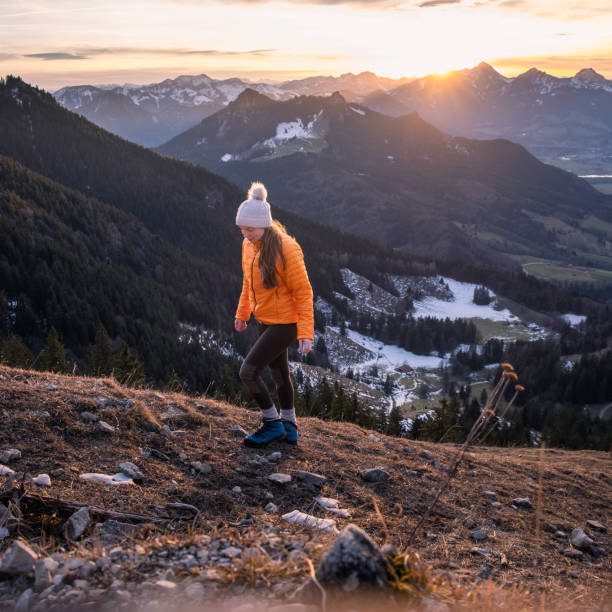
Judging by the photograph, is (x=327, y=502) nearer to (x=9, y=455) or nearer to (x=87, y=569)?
(x=87, y=569)

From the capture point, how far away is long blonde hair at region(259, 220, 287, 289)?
7172 mm

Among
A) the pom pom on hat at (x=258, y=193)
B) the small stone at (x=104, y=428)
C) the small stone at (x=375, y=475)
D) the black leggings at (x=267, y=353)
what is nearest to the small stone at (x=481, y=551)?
the small stone at (x=375, y=475)

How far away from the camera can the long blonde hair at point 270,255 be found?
7.17 m

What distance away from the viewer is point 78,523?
4.94 metres

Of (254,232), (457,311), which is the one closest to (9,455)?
(254,232)

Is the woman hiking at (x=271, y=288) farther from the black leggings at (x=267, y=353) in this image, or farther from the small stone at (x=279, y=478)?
the small stone at (x=279, y=478)

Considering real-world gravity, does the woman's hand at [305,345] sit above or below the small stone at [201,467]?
above

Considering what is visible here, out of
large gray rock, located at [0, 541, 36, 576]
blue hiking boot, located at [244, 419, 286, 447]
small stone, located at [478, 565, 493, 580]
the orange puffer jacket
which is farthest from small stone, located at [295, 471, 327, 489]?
large gray rock, located at [0, 541, 36, 576]

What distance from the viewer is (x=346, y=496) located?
7145 millimetres

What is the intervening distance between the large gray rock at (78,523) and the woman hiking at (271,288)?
2954 millimetres

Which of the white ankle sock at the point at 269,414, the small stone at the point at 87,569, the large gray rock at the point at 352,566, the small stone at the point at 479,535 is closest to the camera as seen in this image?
the large gray rock at the point at 352,566

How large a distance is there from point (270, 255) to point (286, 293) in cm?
61

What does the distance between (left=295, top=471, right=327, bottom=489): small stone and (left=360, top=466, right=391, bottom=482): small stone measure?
797 mm

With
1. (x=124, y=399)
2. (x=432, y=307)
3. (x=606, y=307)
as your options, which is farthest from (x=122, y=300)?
(x=606, y=307)
